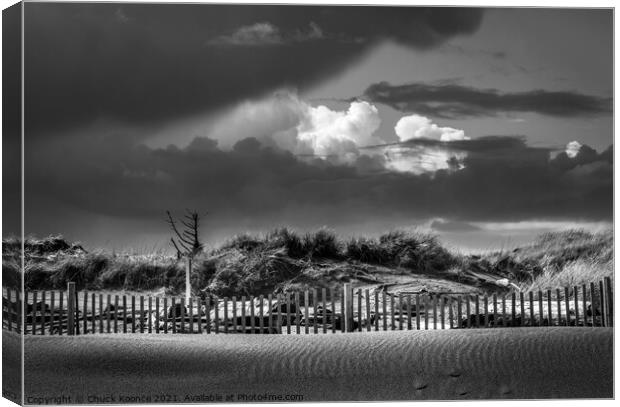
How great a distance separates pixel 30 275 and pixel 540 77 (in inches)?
271

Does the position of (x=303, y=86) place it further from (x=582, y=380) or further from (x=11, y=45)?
(x=582, y=380)

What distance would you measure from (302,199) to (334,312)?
5.29ft

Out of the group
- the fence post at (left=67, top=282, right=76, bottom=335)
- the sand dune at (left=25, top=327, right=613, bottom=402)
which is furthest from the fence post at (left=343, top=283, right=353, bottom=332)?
the fence post at (left=67, top=282, right=76, bottom=335)

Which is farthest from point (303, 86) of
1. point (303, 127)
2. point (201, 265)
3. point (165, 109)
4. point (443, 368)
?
point (443, 368)

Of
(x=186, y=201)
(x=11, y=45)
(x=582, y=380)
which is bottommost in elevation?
(x=582, y=380)

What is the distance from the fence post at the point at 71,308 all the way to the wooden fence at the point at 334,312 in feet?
0.04

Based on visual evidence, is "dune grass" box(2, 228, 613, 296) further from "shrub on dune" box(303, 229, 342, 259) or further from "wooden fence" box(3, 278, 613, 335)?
"wooden fence" box(3, 278, 613, 335)

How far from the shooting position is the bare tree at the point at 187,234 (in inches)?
586

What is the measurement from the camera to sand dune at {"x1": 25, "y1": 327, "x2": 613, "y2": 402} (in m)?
14.3

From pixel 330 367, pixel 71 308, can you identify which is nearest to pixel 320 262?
pixel 330 367

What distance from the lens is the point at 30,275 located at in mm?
14703

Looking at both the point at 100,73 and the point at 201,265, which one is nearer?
the point at 100,73

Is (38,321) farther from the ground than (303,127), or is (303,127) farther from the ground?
(303,127)

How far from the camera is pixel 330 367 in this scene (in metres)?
14.5
